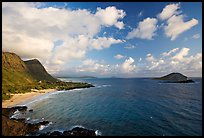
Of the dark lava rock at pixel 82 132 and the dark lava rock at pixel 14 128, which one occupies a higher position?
the dark lava rock at pixel 14 128

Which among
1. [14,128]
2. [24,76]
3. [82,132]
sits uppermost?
[24,76]

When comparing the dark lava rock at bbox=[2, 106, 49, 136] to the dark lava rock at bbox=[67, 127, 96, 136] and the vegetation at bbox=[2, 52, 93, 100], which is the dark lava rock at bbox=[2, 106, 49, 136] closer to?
the dark lava rock at bbox=[67, 127, 96, 136]

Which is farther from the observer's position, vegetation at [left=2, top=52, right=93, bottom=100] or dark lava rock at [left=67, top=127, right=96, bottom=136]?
vegetation at [left=2, top=52, right=93, bottom=100]

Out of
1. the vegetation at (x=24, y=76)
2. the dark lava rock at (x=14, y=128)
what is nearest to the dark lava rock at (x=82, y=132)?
the dark lava rock at (x=14, y=128)

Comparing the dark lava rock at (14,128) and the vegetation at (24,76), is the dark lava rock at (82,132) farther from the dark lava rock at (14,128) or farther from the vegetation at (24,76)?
the vegetation at (24,76)

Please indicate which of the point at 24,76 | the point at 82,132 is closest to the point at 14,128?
the point at 82,132

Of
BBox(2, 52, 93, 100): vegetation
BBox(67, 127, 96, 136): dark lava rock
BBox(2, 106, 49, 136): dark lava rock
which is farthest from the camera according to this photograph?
BBox(2, 52, 93, 100): vegetation

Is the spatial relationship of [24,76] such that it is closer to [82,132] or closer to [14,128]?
[14,128]

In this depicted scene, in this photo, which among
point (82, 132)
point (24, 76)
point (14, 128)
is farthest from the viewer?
point (24, 76)

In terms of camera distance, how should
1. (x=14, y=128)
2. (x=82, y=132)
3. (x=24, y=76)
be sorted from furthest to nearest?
(x=24, y=76) → (x=82, y=132) → (x=14, y=128)

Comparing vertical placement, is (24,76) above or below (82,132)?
above

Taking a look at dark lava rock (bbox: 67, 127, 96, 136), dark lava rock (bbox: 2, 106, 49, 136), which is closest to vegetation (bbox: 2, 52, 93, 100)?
dark lava rock (bbox: 2, 106, 49, 136)
